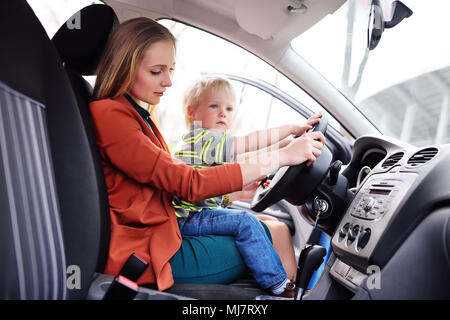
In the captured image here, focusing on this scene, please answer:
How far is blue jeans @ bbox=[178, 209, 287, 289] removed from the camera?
0.99 meters

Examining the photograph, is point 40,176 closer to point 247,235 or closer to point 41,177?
point 41,177

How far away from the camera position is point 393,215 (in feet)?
2.73

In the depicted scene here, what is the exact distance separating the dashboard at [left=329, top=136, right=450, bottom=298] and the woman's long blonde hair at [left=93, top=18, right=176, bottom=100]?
2.22 ft

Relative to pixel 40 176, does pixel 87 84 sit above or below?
above

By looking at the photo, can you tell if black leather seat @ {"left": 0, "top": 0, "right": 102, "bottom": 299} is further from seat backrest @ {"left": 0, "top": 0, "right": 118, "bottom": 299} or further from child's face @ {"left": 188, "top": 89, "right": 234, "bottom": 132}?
child's face @ {"left": 188, "top": 89, "right": 234, "bottom": 132}

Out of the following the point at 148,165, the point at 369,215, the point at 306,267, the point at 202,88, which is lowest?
the point at 306,267

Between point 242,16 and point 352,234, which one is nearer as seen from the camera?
point 352,234

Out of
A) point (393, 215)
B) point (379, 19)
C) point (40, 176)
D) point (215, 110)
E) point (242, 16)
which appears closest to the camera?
point (40, 176)

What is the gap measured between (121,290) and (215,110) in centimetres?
89

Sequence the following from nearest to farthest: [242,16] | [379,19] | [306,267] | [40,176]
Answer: [40,176] < [306,267] < [379,19] < [242,16]

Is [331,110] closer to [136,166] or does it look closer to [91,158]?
[136,166]

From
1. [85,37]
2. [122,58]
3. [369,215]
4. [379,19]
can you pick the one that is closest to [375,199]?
[369,215]

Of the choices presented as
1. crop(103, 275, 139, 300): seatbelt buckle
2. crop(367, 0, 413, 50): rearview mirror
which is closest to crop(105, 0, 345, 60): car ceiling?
crop(367, 0, 413, 50): rearview mirror

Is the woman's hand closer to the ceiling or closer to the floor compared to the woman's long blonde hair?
closer to the floor
